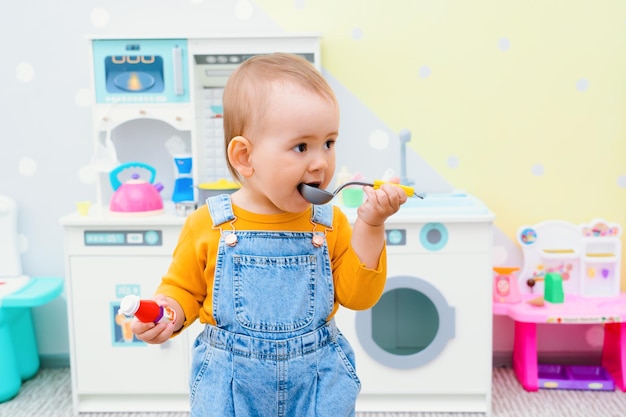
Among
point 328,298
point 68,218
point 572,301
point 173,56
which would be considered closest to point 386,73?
point 173,56

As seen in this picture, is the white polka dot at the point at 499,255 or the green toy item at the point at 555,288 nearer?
the green toy item at the point at 555,288

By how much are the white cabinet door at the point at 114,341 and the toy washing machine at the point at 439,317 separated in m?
0.54

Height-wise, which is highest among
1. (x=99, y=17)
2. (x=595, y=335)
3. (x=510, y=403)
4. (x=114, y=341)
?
(x=99, y=17)

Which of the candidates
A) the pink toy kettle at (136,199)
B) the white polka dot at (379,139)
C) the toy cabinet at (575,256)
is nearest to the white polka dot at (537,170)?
the toy cabinet at (575,256)

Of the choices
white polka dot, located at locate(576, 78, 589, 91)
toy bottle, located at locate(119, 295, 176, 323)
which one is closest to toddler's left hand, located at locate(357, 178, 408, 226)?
toy bottle, located at locate(119, 295, 176, 323)

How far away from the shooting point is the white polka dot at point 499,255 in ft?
7.29

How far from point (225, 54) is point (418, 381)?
114cm

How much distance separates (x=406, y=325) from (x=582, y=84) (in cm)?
97

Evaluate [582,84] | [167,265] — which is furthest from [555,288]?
[167,265]

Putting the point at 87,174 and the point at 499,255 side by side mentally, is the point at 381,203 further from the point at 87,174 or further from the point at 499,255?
the point at 87,174

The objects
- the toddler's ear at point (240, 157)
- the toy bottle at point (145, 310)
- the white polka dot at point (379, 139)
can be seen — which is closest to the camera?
the toy bottle at point (145, 310)

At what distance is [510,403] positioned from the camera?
1990 millimetres

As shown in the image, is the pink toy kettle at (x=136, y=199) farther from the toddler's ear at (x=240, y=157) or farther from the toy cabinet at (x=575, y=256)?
the toy cabinet at (x=575, y=256)

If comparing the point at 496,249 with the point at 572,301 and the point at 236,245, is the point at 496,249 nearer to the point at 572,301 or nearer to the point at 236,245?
the point at 572,301
